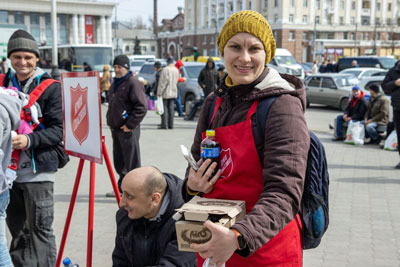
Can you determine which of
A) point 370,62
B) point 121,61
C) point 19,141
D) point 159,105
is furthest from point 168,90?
point 370,62

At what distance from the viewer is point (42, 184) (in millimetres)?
3574

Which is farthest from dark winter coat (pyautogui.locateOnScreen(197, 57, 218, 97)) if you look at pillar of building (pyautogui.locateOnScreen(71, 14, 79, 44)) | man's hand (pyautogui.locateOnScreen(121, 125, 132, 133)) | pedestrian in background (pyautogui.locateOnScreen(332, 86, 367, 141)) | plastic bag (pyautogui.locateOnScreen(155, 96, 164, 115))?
pillar of building (pyautogui.locateOnScreen(71, 14, 79, 44))

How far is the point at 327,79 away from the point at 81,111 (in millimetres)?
16454

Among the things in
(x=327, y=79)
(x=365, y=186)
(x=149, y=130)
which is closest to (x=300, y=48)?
(x=327, y=79)

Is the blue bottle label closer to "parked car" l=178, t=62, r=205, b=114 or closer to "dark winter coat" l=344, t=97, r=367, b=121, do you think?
"dark winter coat" l=344, t=97, r=367, b=121

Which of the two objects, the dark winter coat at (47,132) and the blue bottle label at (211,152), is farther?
the dark winter coat at (47,132)

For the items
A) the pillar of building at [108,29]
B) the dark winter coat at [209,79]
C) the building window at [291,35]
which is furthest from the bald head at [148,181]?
the building window at [291,35]

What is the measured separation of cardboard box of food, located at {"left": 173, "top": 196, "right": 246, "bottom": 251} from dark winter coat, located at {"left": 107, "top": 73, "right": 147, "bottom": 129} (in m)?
4.79

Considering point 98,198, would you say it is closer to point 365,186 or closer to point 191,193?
point 365,186

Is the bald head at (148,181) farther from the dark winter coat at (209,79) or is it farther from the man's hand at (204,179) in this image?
the dark winter coat at (209,79)

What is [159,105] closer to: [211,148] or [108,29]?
[211,148]

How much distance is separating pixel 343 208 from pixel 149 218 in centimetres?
399

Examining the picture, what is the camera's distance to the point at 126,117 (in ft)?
21.3

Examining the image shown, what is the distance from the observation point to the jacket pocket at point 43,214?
3.54m
